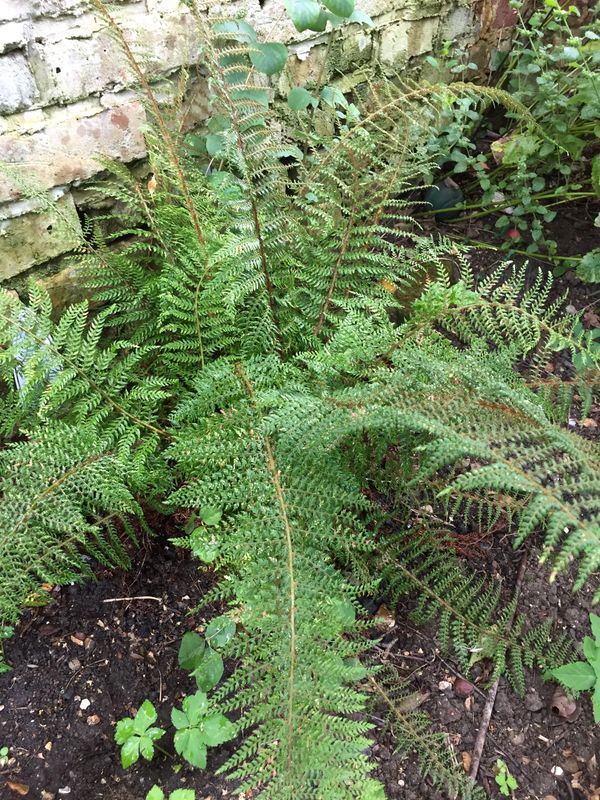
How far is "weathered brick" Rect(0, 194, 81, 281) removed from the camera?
1.74 meters

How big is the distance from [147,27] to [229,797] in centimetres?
208

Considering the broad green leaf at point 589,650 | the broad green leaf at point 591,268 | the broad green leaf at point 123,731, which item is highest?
the broad green leaf at point 591,268

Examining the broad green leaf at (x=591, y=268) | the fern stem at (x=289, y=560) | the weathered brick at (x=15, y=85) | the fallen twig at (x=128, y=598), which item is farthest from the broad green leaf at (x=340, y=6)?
the fallen twig at (x=128, y=598)

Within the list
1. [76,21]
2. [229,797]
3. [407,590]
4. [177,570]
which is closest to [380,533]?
[407,590]

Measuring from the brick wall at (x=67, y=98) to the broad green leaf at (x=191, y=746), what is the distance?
4.13ft

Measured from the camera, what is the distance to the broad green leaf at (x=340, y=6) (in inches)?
66.9

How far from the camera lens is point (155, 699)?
1425 millimetres

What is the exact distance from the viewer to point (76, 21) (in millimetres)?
1638

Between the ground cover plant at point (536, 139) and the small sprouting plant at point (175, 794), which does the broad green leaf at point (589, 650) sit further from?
the ground cover plant at point (536, 139)

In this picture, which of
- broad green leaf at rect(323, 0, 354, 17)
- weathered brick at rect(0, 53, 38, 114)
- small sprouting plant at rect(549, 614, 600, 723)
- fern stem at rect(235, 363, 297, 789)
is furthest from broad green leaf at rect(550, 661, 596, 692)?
weathered brick at rect(0, 53, 38, 114)

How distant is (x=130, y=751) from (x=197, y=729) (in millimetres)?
152

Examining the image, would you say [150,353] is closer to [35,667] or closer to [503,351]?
[35,667]

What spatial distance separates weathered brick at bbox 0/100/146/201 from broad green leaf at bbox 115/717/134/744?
1.40 metres

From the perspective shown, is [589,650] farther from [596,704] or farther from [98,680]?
[98,680]
